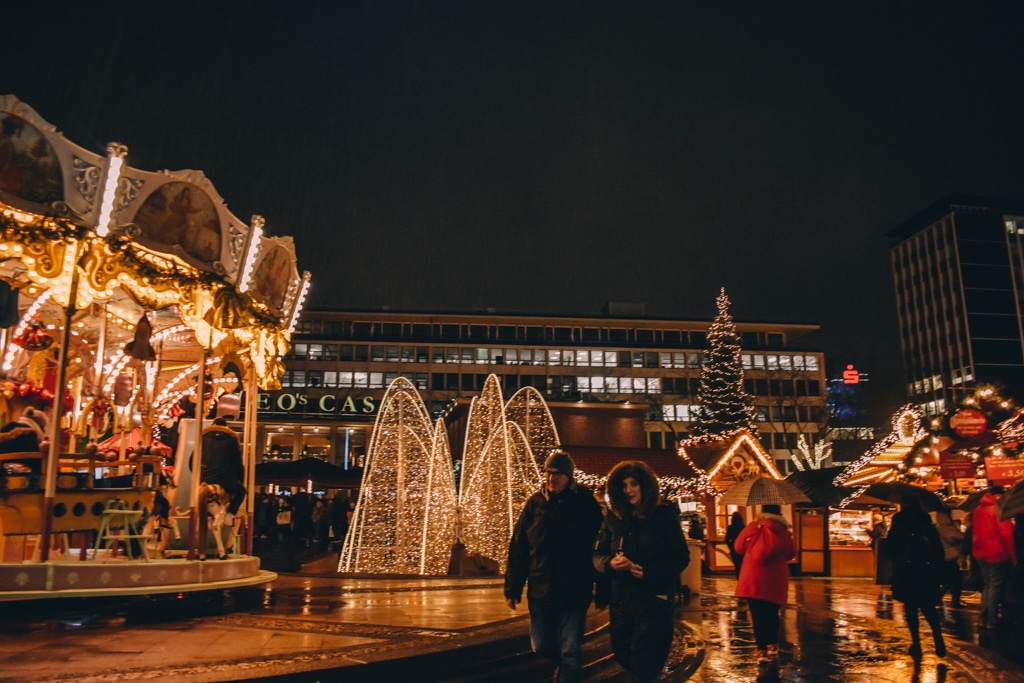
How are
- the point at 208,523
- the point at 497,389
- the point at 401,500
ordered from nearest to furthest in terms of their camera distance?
1. the point at 208,523
2. the point at 401,500
3. the point at 497,389

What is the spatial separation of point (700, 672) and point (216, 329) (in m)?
8.02

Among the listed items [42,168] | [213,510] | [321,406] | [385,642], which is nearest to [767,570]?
[385,642]

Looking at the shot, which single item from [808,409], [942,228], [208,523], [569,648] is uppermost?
[942,228]

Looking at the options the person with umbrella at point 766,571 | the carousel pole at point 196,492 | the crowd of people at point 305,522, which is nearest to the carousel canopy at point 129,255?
the carousel pole at point 196,492

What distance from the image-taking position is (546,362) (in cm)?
8619

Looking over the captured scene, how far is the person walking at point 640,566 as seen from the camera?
5.18m

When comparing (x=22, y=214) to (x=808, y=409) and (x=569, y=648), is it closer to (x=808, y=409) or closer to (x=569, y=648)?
(x=569, y=648)

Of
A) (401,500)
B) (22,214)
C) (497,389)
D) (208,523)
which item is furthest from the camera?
(497,389)

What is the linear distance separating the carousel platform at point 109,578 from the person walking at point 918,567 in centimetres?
803

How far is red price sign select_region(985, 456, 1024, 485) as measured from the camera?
15641 mm

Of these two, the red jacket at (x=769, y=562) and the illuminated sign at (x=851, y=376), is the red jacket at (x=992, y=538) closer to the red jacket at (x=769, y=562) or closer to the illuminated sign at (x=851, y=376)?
the red jacket at (x=769, y=562)

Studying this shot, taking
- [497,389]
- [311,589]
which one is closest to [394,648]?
[311,589]

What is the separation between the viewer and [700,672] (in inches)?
329

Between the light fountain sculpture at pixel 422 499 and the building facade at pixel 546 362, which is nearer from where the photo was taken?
the light fountain sculpture at pixel 422 499
